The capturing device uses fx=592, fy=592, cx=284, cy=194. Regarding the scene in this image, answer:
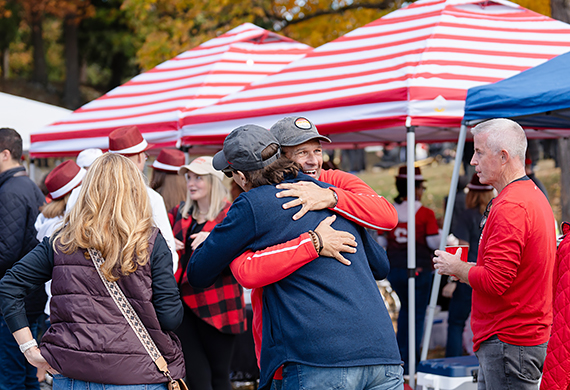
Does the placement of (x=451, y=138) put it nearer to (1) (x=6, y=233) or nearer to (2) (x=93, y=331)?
(1) (x=6, y=233)

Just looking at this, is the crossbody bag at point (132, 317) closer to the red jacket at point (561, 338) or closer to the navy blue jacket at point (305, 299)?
the navy blue jacket at point (305, 299)

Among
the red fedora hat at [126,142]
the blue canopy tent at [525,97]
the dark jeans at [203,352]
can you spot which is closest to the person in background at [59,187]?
the red fedora hat at [126,142]

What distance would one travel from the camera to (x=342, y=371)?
1928mm

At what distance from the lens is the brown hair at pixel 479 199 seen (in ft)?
17.3

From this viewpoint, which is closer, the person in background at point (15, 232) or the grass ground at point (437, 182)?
the person in background at point (15, 232)

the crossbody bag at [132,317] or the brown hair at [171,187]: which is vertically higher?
the brown hair at [171,187]

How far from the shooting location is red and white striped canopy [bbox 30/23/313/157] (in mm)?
5914

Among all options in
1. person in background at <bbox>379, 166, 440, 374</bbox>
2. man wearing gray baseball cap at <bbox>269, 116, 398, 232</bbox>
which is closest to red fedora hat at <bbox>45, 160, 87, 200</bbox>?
man wearing gray baseball cap at <bbox>269, 116, 398, 232</bbox>

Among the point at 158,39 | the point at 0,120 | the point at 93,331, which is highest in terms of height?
the point at 158,39

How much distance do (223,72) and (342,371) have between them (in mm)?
5017

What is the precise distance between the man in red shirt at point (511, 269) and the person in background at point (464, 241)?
2505mm

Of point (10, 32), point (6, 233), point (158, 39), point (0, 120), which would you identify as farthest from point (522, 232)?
point (10, 32)

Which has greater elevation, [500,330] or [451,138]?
[451,138]

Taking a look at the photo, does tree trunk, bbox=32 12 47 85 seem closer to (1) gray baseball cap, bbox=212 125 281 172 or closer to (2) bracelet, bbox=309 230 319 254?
(1) gray baseball cap, bbox=212 125 281 172
